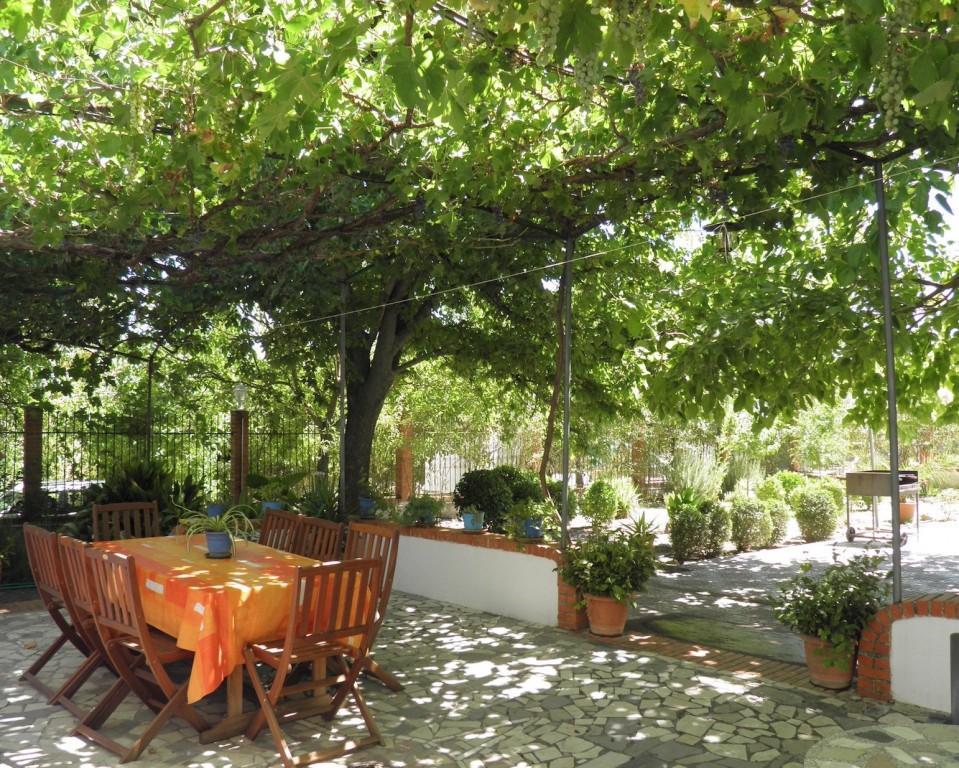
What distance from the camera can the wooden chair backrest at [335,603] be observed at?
13.3 ft

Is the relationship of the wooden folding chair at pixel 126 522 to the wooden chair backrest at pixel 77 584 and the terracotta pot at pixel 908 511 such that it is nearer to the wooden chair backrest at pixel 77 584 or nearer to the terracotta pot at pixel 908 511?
the wooden chair backrest at pixel 77 584

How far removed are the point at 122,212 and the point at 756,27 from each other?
147 inches

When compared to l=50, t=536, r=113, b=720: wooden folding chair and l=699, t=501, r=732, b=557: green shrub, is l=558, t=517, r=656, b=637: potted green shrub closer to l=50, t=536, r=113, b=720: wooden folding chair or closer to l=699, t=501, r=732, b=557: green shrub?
l=50, t=536, r=113, b=720: wooden folding chair

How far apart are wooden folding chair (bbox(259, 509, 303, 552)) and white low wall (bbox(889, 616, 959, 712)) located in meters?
4.11

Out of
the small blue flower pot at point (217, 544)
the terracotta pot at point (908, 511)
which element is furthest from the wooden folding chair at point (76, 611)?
the terracotta pot at point (908, 511)

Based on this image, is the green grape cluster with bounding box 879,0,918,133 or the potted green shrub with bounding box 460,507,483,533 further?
the potted green shrub with bounding box 460,507,483,533

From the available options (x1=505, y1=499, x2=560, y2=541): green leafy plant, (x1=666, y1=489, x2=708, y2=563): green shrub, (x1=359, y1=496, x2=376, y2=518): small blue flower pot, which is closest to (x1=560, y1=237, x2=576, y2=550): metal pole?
(x1=505, y1=499, x2=560, y2=541): green leafy plant

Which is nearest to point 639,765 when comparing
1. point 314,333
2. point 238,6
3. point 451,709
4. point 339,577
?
point 451,709

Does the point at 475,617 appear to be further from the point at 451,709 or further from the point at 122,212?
the point at 122,212

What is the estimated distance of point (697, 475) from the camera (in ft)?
45.6

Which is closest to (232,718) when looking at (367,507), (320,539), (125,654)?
(125,654)

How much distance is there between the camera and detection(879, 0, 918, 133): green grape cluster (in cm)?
242

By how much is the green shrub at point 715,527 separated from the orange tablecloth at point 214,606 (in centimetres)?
708

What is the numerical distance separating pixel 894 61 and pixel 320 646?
12.0 ft
